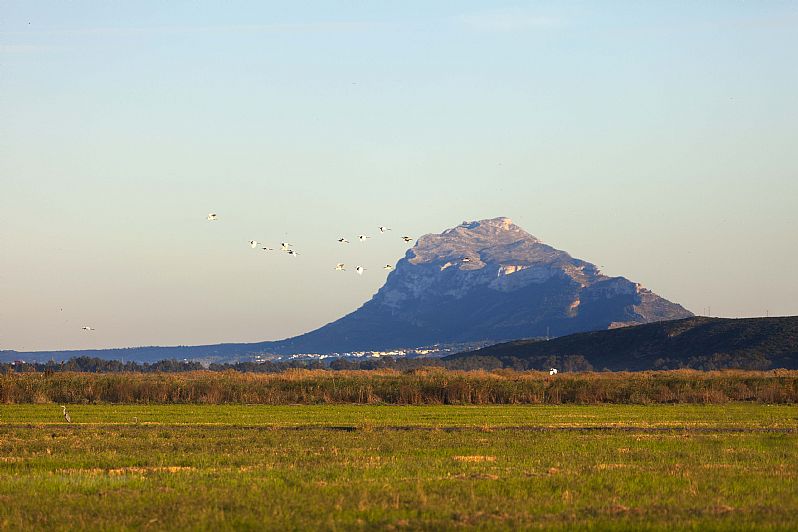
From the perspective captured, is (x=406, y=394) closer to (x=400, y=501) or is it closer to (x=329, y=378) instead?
(x=329, y=378)

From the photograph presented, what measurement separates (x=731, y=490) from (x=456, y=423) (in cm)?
2453

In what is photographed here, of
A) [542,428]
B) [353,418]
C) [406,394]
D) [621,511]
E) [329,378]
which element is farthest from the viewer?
[329,378]

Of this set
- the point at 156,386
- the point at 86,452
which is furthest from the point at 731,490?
the point at 156,386

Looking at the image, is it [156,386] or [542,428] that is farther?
[156,386]

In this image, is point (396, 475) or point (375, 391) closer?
point (396, 475)

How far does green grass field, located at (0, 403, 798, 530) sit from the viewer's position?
2167cm

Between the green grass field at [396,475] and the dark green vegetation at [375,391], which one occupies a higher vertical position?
the dark green vegetation at [375,391]

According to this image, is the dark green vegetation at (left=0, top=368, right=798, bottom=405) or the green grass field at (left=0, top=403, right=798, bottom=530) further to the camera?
the dark green vegetation at (left=0, top=368, right=798, bottom=405)

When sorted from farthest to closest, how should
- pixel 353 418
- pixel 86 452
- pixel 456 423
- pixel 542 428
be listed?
pixel 353 418
pixel 456 423
pixel 542 428
pixel 86 452

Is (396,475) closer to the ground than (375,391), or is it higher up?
closer to the ground

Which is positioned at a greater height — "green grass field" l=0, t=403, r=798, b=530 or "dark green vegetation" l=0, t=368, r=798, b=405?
"dark green vegetation" l=0, t=368, r=798, b=405

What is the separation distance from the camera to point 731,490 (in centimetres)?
2538

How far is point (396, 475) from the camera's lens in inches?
1095

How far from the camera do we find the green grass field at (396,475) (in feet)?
71.1
